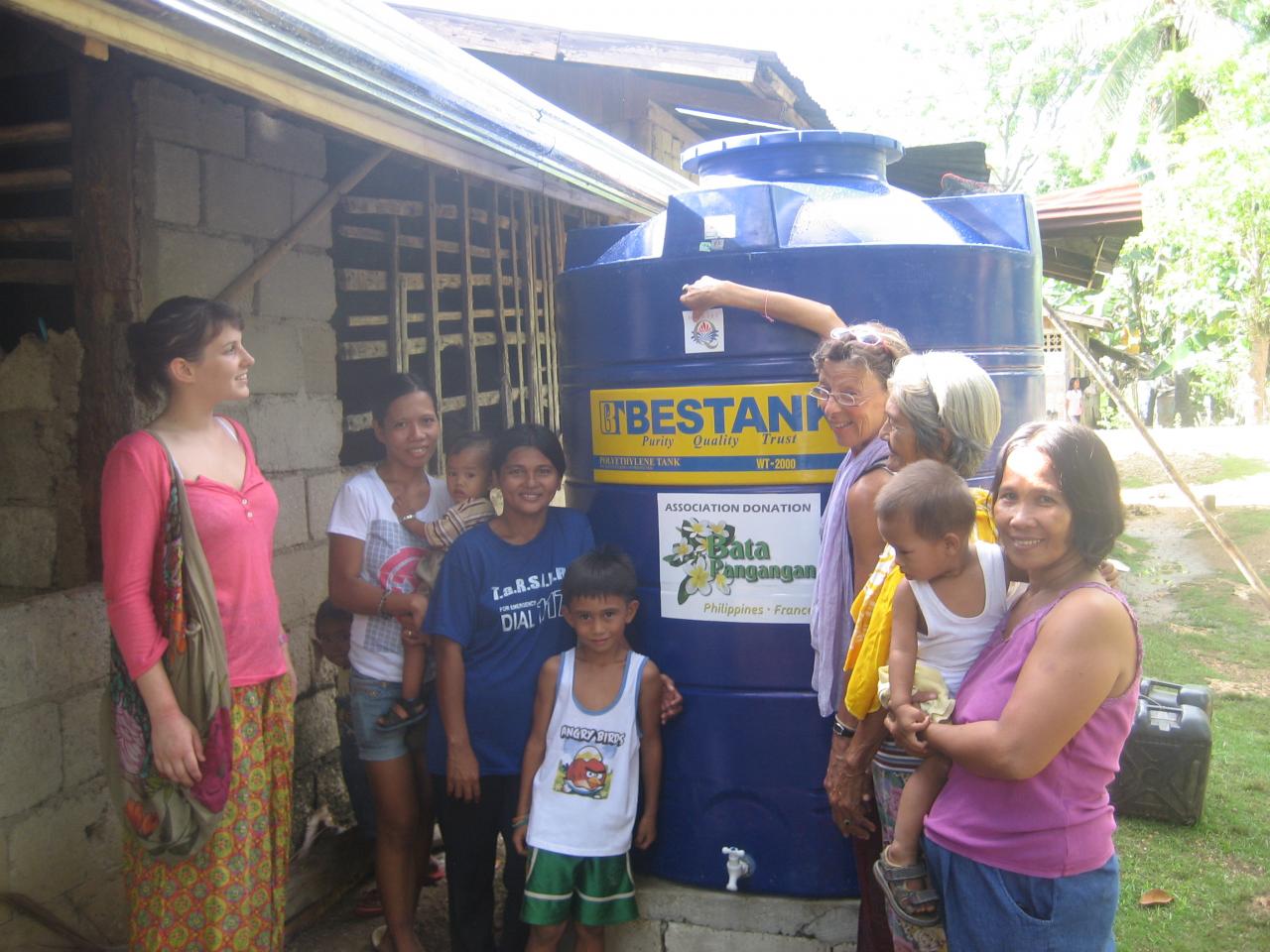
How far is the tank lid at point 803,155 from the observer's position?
309 cm

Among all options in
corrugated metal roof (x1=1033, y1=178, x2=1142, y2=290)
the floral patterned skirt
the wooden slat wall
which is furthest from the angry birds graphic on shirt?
corrugated metal roof (x1=1033, y1=178, x2=1142, y2=290)

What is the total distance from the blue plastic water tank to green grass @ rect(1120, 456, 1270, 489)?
12309mm

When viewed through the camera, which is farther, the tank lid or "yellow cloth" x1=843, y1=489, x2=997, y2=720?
the tank lid

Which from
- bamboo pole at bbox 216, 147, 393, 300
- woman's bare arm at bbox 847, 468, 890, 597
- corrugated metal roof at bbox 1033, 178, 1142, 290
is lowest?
woman's bare arm at bbox 847, 468, 890, 597

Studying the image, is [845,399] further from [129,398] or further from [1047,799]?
[129,398]

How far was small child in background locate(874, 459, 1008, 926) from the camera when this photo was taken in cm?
211

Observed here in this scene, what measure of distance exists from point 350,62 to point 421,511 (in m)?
1.21

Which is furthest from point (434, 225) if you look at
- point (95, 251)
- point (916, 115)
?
point (916, 115)

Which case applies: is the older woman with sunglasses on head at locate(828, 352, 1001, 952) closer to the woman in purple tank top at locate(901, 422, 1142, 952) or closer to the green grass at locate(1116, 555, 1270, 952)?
the woman in purple tank top at locate(901, 422, 1142, 952)

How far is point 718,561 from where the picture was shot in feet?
9.58

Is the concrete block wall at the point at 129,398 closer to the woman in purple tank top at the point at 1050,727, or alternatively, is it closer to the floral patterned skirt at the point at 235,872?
the floral patterned skirt at the point at 235,872

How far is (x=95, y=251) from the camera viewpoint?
3.03m

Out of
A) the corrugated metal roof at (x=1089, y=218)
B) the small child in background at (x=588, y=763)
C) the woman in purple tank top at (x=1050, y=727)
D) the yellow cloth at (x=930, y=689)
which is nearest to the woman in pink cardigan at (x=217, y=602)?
the small child in background at (x=588, y=763)

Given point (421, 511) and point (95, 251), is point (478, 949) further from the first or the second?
point (95, 251)
